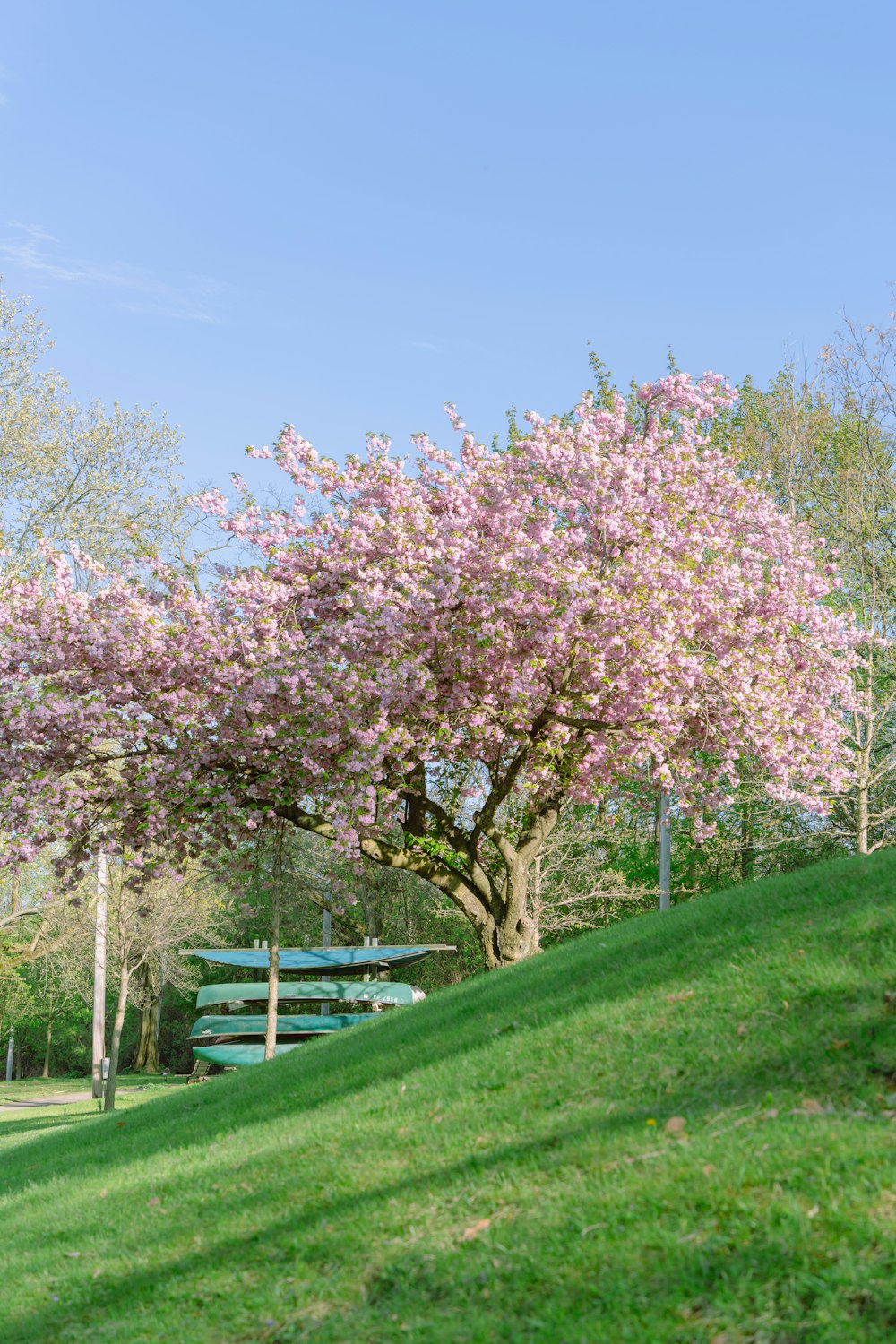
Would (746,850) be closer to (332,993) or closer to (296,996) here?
(332,993)

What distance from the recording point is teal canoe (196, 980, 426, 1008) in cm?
2866

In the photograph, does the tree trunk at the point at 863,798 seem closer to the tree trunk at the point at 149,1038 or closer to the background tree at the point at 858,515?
the background tree at the point at 858,515

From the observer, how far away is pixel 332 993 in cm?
2883

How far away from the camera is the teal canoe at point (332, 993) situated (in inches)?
1128

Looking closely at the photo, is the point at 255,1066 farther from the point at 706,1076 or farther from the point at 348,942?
the point at 348,942

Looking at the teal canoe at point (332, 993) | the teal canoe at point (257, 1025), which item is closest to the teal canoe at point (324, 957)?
the teal canoe at point (332, 993)

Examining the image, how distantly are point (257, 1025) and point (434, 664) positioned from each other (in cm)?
1778

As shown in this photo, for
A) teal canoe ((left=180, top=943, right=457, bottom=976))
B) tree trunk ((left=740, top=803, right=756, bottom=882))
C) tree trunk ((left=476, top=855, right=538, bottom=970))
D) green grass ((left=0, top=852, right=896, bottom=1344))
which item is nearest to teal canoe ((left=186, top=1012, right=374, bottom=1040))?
teal canoe ((left=180, top=943, right=457, bottom=976))

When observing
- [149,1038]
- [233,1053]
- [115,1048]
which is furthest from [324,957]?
[149,1038]

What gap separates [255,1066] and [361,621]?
529 cm

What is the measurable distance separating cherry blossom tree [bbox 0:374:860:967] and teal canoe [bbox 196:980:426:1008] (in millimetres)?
13605

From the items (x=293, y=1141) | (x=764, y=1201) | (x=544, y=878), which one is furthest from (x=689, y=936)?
(x=544, y=878)

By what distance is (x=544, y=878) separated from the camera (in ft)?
111

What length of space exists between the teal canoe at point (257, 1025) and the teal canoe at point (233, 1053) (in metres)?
0.32
